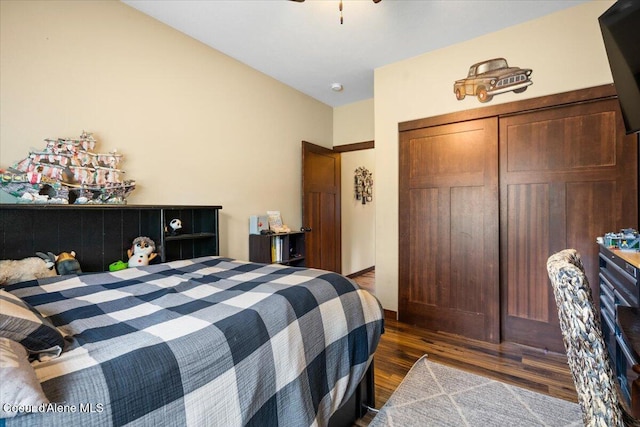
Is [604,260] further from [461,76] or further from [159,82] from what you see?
Answer: [159,82]

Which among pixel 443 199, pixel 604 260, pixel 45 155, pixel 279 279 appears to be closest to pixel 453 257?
pixel 443 199

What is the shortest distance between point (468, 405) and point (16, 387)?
197 cm

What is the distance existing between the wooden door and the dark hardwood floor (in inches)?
58.8

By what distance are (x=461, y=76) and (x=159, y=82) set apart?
8.59 ft

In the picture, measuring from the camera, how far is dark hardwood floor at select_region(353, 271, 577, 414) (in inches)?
73.6

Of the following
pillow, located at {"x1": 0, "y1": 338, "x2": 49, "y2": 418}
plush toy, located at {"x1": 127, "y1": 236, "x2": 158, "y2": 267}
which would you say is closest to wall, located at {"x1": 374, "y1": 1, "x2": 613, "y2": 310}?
plush toy, located at {"x1": 127, "y1": 236, "x2": 158, "y2": 267}

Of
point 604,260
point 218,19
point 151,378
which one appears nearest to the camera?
point 151,378

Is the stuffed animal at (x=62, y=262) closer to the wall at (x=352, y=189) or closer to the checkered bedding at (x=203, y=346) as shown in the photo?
the checkered bedding at (x=203, y=346)

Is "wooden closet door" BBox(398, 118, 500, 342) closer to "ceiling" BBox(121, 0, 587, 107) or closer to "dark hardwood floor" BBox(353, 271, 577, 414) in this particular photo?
"dark hardwood floor" BBox(353, 271, 577, 414)

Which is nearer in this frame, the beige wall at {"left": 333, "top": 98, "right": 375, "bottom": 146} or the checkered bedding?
the checkered bedding

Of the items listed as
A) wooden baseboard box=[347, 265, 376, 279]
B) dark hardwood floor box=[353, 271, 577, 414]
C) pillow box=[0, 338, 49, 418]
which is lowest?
dark hardwood floor box=[353, 271, 577, 414]

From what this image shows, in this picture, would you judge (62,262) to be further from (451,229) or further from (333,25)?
(451,229)

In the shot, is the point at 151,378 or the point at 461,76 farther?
the point at 461,76

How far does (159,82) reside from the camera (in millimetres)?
2318
